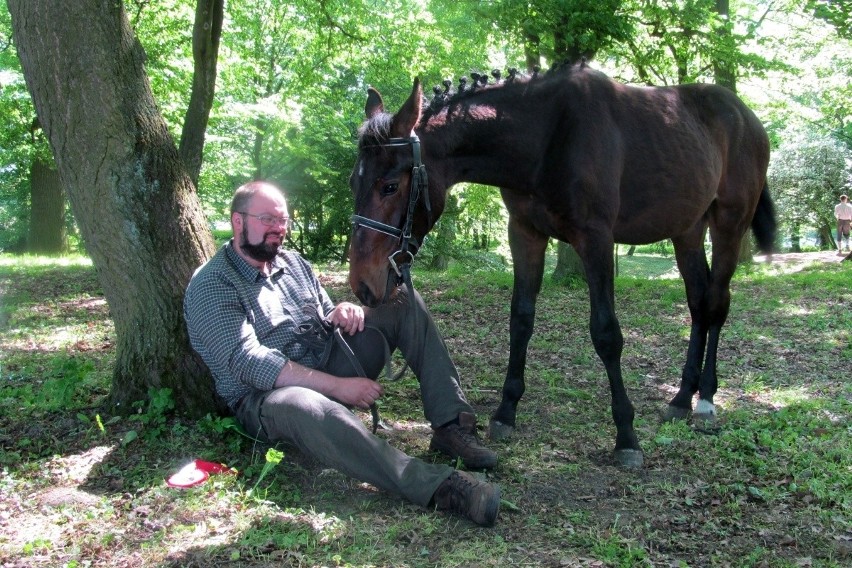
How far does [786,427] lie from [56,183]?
1773 centimetres

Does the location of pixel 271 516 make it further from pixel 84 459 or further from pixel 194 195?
pixel 194 195

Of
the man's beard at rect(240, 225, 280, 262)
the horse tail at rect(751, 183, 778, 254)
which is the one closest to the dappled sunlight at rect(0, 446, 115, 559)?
the man's beard at rect(240, 225, 280, 262)

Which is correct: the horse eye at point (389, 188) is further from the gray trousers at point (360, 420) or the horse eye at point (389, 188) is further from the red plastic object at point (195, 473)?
the red plastic object at point (195, 473)

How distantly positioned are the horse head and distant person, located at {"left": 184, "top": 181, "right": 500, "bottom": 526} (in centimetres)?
33

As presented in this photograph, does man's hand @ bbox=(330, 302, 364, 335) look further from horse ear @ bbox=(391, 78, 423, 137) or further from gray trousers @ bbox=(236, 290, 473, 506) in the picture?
horse ear @ bbox=(391, 78, 423, 137)

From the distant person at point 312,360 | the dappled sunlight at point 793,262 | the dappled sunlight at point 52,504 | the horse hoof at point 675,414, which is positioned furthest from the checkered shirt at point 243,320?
the dappled sunlight at point 793,262

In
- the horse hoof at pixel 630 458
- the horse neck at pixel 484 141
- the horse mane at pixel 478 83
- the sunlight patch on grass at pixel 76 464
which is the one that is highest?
the horse mane at pixel 478 83

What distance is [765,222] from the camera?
6.11 meters

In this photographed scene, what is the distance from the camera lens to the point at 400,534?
9.96ft

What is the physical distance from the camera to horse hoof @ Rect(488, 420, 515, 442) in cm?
446

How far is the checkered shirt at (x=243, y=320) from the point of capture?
11.5 ft

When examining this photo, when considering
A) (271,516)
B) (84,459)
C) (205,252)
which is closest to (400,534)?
(271,516)

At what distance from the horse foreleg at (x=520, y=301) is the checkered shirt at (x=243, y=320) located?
4.66 ft

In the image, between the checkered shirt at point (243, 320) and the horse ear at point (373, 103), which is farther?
the horse ear at point (373, 103)
